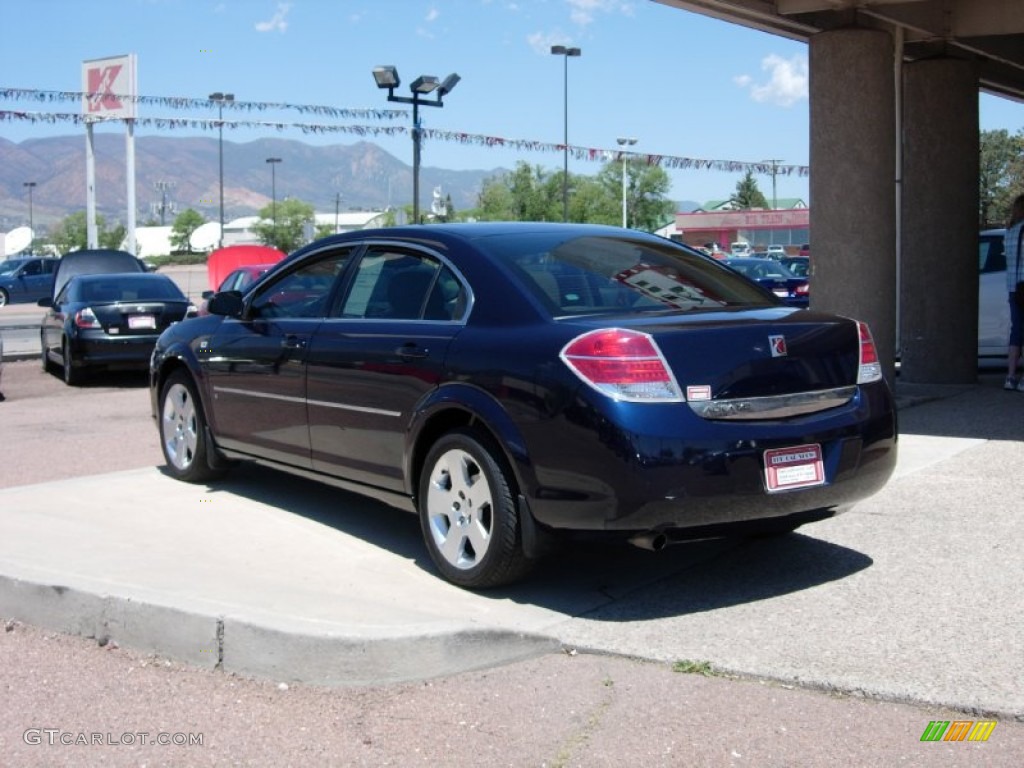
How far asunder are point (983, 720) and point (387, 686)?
6.75ft

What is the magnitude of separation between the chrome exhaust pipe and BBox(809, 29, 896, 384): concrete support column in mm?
6063

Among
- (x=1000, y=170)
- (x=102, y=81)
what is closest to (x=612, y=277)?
(x=102, y=81)

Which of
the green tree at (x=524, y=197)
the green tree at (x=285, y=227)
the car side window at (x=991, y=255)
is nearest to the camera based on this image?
the car side window at (x=991, y=255)

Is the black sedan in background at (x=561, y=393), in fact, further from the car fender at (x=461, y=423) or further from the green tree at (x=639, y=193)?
the green tree at (x=639, y=193)

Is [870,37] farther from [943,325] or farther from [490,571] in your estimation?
[490,571]

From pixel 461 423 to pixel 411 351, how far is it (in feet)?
1.49

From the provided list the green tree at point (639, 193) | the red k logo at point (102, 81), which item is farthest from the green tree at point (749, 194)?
the red k logo at point (102, 81)

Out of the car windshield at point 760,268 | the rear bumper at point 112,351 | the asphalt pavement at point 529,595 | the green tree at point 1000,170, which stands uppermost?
the green tree at point 1000,170

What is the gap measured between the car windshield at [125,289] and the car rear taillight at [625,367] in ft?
38.8

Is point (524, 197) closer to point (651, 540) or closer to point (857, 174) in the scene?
point (857, 174)

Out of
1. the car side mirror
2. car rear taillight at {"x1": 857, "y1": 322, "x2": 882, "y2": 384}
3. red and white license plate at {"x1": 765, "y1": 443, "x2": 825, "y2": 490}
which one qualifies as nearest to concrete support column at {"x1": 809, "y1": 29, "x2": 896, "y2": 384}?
car rear taillight at {"x1": 857, "y1": 322, "x2": 882, "y2": 384}

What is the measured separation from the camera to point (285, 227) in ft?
364

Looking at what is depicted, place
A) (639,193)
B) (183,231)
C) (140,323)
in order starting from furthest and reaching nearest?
1. (183,231)
2. (639,193)
3. (140,323)

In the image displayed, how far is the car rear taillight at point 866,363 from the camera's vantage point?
17.9 ft
